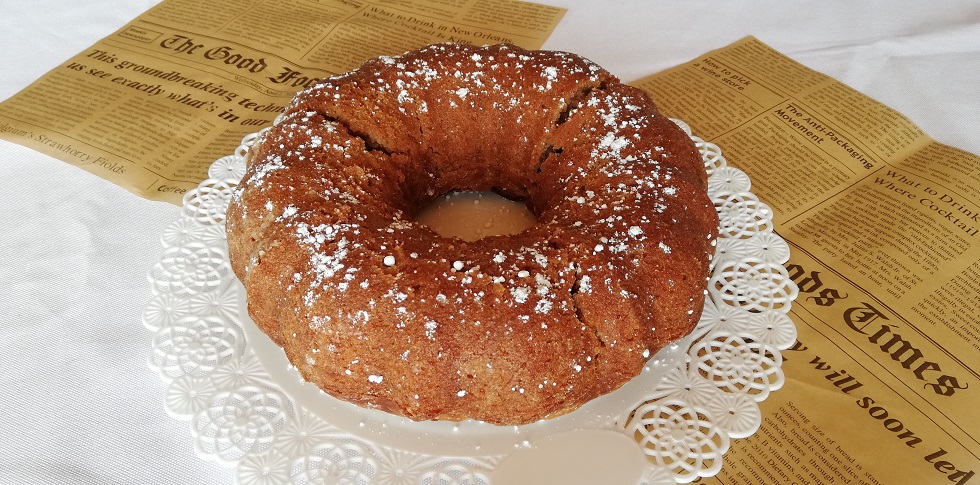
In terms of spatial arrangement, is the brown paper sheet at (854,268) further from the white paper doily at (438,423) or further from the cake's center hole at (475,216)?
the cake's center hole at (475,216)

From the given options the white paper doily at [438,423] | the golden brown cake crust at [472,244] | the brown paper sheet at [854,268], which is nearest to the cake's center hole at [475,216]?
the golden brown cake crust at [472,244]

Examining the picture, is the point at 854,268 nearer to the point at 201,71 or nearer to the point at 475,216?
the point at 475,216

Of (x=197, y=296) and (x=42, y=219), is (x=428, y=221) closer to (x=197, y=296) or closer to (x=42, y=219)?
(x=197, y=296)

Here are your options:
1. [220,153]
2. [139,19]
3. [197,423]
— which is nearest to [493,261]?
[197,423]

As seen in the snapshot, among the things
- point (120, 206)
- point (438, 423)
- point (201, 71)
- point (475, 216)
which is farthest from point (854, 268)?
point (201, 71)

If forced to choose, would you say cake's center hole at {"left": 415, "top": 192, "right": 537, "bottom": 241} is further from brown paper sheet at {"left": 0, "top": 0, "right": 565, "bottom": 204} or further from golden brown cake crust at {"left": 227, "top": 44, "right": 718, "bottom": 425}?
brown paper sheet at {"left": 0, "top": 0, "right": 565, "bottom": 204}

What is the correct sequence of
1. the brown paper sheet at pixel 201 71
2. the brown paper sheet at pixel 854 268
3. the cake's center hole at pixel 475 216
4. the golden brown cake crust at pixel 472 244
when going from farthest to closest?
1. the brown paper sheet at pixel 201 71
2. the cake's center hole at pixel 475 216
3. the brown paper sheet at pixel 854 268
4. the golden brown cake crust at pixel 472 244
